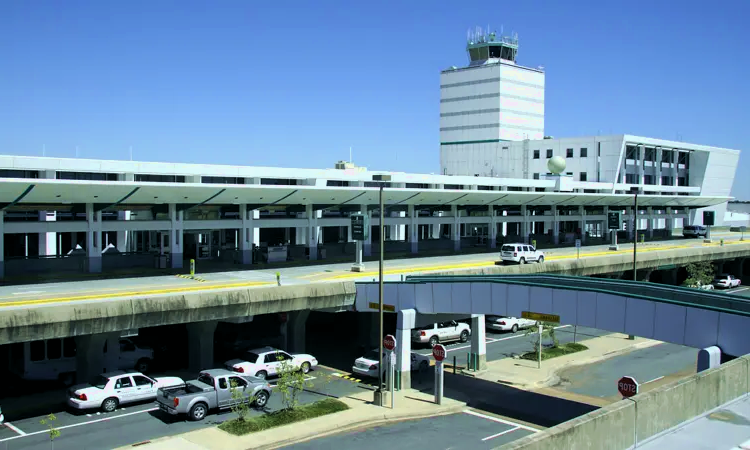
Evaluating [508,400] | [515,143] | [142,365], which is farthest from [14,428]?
[515,143]

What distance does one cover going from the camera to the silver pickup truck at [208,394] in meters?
26.7

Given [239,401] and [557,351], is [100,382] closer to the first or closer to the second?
[239,401]

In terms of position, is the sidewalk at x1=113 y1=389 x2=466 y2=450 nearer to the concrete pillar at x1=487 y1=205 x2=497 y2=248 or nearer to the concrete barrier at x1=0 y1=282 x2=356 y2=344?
the concrete barrier at x1=0 y1=282 x2=356 y2=344

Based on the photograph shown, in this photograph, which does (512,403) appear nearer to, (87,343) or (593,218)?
(87,343)

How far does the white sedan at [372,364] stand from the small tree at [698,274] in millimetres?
34825

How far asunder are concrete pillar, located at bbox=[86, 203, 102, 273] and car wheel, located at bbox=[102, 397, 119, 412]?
15.6 meters

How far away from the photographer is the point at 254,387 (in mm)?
28938

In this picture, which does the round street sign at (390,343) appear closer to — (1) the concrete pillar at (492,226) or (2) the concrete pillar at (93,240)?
(2) the concrete pillar at (93,240)

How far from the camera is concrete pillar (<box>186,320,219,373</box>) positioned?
33.5 meters

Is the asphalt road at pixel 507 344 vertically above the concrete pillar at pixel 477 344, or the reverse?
the concrete pillar at pixel 477 344

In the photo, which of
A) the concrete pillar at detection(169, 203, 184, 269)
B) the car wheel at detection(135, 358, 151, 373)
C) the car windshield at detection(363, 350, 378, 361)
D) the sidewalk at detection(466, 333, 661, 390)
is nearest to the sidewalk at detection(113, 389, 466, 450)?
the car windshield at detection(363, 350, 378, 361)

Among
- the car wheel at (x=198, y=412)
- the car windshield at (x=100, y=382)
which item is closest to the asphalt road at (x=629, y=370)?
the car wheel at (x=198, y=412)

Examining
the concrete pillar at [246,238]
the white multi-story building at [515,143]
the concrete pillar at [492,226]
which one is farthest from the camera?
the white multi-story building at [515,143]

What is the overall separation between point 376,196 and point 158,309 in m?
24.8
